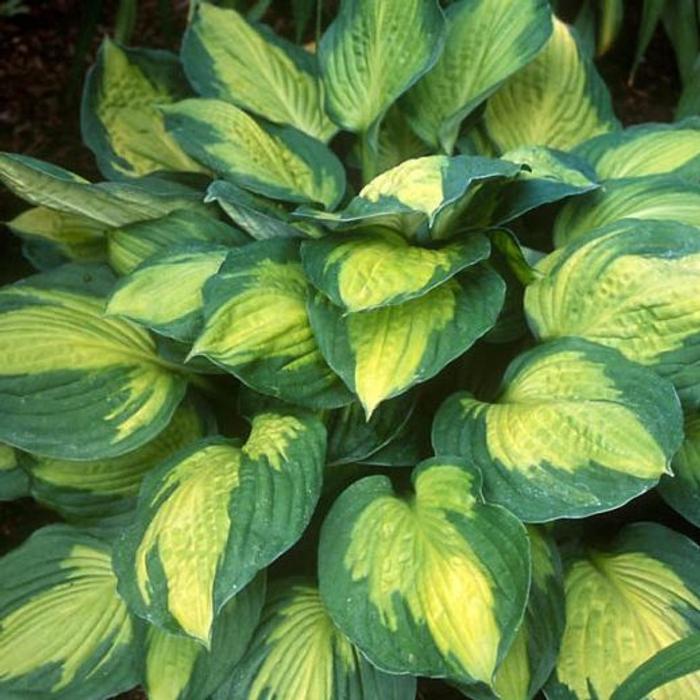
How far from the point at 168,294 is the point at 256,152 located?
27cm

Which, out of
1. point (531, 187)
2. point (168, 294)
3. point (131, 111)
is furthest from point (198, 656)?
point (131, 111)

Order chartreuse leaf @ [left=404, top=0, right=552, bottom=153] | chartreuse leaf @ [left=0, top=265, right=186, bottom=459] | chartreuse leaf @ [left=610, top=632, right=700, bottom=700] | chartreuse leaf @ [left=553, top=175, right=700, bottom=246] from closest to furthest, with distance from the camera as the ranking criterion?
chartreuse leaf @ [left=610, top=632, right=700, bottom=700] → chartreuse leaf @ [left=0, top=265, right=186, bottom=459] → chartreuse leaf @ [left=553, top=175, right=700, bottom=246] → chartreuse leaf @ [left=404, top=0, right=552, bottom=153]

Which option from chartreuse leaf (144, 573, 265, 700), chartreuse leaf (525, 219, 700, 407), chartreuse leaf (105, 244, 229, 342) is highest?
chartreuse leaf (105, 244, 229, 342)

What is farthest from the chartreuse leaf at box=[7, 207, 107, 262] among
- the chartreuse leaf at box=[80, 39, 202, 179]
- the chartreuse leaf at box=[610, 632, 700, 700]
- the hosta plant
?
the chartreuse leaf at box=[610, 632, 700, 700]

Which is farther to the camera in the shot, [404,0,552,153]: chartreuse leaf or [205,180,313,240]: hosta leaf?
[404,0,552,153]: chartreuse leaf

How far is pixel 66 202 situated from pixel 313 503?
41cm

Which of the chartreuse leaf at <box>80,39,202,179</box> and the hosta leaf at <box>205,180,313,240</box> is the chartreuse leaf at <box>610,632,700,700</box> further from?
the chartreuse leaf at <box>80,39,202,179</box>

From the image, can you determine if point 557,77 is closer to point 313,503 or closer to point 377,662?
point 313,503

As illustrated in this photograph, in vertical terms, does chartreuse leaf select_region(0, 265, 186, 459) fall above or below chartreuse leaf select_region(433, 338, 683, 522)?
above

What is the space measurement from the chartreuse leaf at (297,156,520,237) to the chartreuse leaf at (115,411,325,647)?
20 centimetres

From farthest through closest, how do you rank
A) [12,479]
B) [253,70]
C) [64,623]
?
1. [253,70]
2. [12,479]
3. [64,623]

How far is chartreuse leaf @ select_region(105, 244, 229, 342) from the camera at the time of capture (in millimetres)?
974

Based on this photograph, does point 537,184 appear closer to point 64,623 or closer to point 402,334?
point 402,334

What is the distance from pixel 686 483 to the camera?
1.01 metres
